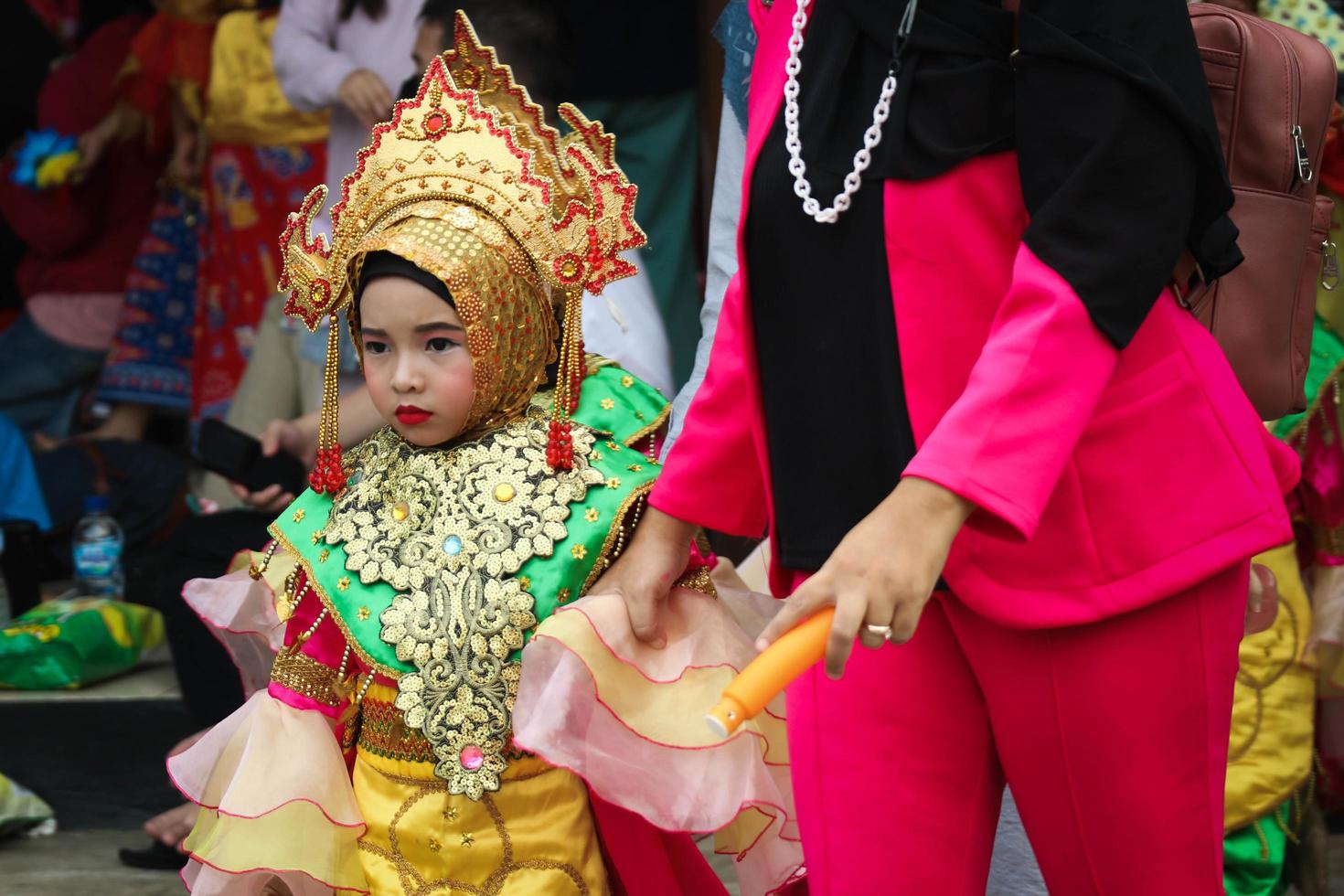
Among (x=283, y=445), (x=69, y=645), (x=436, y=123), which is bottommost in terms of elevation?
(x=69, y=645)

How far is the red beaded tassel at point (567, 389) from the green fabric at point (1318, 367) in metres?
1.54

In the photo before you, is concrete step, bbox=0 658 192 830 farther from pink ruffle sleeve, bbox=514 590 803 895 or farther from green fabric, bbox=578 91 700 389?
pink ruffle sleeve, bbox=514 590 803 895

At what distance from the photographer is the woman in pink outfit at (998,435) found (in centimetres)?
159

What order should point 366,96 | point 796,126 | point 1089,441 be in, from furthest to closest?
point 366,96 < point 796,126 < point 1089,441

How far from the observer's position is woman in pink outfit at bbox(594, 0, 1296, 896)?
1593mm

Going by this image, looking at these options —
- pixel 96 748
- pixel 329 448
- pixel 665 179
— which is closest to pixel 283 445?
pixel 329 448

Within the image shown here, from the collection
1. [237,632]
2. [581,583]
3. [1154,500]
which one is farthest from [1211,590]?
[237,632]

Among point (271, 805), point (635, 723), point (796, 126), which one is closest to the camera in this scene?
point (796, 126)

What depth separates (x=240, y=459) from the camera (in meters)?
3.32

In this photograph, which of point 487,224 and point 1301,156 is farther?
point 487,224

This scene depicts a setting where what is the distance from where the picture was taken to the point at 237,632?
9.37 ft

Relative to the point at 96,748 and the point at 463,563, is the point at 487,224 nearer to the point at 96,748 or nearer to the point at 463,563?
the point at 463,563

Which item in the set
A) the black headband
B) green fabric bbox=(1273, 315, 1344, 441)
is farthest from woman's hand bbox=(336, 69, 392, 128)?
green fabric bbox=(1273, 315, 1344, 441)

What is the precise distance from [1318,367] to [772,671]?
91.5 inches
